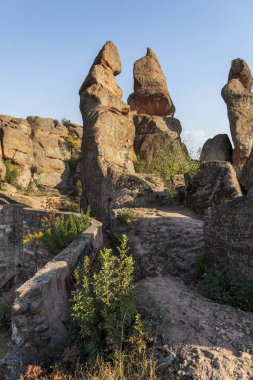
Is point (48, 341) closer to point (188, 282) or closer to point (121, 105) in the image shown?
point (188, 282)

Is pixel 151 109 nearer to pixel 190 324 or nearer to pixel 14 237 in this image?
pixel 14 237

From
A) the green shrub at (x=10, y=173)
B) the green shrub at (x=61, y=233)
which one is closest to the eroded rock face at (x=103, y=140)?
the green shrub at (x=61, y=233)

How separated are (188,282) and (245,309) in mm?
1801

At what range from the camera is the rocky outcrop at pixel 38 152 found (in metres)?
34.2

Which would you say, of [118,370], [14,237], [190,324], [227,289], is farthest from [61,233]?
[118,370]

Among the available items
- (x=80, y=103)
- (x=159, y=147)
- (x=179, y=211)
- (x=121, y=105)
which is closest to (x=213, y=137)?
(x=159, y=147)

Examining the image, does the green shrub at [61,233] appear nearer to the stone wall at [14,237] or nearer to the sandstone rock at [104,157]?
the stone wall at [14,237]

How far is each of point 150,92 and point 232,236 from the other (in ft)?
78.6

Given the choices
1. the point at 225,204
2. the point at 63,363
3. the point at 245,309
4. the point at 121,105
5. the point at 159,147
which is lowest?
the point at 63,363

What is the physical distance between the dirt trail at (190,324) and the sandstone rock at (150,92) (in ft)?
72.9

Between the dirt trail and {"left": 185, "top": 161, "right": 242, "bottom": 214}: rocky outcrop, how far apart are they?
3.71 meters

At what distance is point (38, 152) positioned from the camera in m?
38.1

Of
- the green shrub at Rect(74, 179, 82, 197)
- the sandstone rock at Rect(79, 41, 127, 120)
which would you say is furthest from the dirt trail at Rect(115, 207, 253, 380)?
the green shrub at Rect(74, 179, 82, 197)

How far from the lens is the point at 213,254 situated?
7836 millimetres
